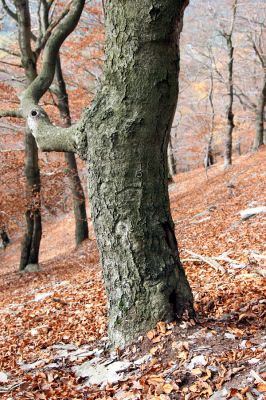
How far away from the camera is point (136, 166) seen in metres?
3.07

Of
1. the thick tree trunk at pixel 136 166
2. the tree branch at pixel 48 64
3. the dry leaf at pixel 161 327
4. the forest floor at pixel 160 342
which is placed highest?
the tree branch at pixel 48 64

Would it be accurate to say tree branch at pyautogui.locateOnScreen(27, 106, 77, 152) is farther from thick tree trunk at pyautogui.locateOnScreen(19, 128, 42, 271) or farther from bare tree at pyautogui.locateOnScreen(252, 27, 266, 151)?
bare tree at pyautogui.locateOnScreen(252, 27, 266, 151)

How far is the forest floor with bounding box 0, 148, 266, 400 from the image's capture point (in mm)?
2648

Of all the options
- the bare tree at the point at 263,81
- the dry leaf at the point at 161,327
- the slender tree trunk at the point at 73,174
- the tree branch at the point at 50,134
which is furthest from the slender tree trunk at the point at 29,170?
the bare tree at the point at 263,81

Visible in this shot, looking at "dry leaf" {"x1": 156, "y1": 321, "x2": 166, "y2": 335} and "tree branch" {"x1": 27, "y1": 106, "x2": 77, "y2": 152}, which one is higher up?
"tree branch" {"x1": 27, "y1": 106, "x2": 77, "y2": 152}

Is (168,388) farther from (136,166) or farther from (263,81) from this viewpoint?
(263,81)

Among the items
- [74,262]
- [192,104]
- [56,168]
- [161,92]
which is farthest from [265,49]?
[161,92]

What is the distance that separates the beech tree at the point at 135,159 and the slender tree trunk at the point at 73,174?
8.34m

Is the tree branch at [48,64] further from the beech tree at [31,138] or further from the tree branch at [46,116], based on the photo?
the beech tree at [31,138]

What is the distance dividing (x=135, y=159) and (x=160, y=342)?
1420mm

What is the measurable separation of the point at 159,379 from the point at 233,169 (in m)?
17.1

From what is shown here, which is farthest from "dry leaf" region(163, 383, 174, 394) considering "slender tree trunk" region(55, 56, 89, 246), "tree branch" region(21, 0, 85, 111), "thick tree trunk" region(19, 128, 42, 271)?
"slender tree trunk" region(55, 56, 89, 246)

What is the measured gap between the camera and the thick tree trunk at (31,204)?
32.3ft

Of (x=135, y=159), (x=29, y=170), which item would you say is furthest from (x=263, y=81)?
(x=135, y=159)
